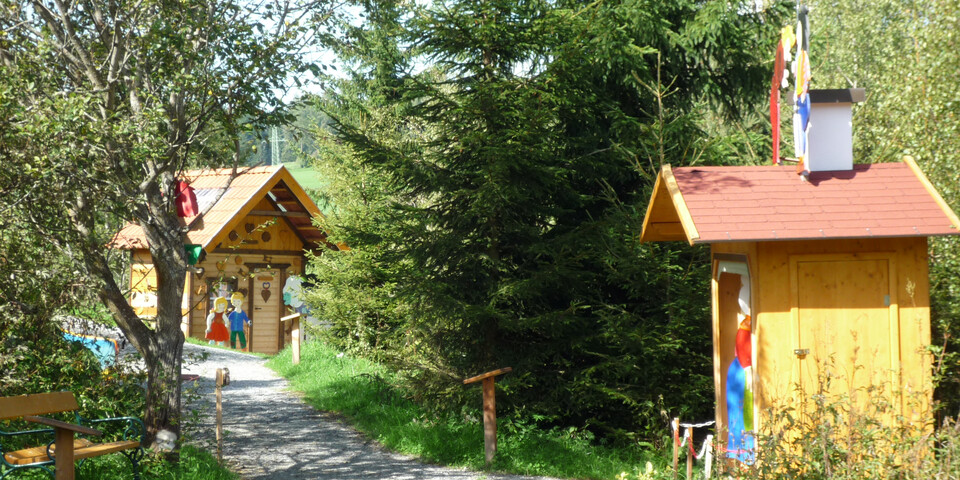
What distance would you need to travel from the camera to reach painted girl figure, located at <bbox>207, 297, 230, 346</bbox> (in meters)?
23.3

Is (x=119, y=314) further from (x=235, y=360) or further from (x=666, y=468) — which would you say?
(x=235, y=360)

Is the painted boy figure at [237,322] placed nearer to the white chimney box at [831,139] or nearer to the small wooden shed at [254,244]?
the small wooden shed at [254,244]

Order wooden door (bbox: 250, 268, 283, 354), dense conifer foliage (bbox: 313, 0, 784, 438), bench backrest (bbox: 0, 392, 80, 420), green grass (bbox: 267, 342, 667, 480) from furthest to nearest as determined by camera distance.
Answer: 1. wooden door (bbox: 250, 268, 283, 354)
2. dense conifer foliage (bbox: 313, 0, 784, 438)
3. green grass (bbox: 267, 342, 667, 480)
4. bench backrest (bbox: 0, 392, 80, 420)

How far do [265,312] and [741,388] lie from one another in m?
18.3

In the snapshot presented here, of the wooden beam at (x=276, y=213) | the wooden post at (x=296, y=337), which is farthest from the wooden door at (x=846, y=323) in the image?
the wooden beam at (x=276, y=213)

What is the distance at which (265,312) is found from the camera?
78.2 ft

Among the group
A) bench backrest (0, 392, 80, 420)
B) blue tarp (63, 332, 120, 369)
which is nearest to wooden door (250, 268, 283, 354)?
blue tarp (63, 332, 120, 369)

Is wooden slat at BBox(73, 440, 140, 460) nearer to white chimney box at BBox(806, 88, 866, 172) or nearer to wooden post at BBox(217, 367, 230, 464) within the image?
wooden post at BBox(217, 367, 230, 464)

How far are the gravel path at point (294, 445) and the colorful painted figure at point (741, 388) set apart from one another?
2127 mm

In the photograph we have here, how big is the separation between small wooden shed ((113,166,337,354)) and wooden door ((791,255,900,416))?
16141 millimetres

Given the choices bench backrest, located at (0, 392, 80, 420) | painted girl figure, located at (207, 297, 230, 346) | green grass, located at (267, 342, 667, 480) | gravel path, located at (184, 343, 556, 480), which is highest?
bench backrest, located at (0, 392, 80, 420)

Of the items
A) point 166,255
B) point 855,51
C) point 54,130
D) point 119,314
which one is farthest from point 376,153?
point 855,51

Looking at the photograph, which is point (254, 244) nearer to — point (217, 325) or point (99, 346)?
point (217, 325)

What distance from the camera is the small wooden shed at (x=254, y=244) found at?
2142 centimetres
